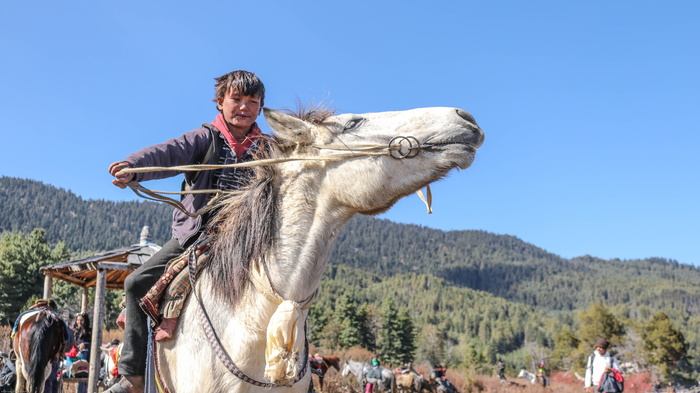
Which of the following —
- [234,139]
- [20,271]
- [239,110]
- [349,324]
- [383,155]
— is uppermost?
[20,271]

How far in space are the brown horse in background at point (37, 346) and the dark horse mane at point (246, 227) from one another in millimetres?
6535

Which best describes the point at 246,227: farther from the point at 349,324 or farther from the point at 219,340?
the point at 349,324

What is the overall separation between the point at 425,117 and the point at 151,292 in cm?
163

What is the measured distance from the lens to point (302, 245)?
2.54 meters

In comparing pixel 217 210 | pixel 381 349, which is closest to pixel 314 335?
pixel 381 349

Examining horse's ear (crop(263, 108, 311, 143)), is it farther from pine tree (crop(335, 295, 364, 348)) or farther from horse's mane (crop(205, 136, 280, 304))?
pine tree (crop(335, 295, 364, 348))

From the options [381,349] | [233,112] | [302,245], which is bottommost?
[381,349]

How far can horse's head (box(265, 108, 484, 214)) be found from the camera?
8.20ft

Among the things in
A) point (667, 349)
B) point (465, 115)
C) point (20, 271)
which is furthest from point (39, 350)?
point (667, 349)

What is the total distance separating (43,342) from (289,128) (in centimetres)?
715

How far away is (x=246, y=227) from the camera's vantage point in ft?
8.86

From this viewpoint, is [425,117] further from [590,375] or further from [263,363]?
[590,375]

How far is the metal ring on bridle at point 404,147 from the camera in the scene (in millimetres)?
2494

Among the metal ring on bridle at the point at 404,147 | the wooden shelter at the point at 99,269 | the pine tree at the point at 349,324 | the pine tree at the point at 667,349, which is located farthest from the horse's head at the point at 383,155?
the pine tree at the point at 667,349
